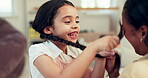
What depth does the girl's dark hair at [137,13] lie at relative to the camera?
71cm

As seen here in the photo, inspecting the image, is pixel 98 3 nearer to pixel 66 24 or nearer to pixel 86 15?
pixel 86 15

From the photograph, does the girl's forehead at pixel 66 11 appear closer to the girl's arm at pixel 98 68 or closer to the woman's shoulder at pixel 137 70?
the girl's arm at pixel 98 68

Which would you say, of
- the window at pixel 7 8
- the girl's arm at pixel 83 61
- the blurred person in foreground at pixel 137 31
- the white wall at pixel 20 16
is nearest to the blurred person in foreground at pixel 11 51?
the girl's arm at pixel 83 61

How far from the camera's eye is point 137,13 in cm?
72

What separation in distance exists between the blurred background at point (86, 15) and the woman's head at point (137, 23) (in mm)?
3157

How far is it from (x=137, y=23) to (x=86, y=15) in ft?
13.0

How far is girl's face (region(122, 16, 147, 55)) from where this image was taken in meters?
0.76

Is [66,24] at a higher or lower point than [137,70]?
higher

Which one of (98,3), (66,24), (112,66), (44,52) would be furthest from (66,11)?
(98,3)

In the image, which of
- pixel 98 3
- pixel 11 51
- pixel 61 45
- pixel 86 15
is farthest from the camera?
pixel 86 15

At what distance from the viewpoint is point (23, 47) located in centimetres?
59

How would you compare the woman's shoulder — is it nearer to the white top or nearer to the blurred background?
the white top

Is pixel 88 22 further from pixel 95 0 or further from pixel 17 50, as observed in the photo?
pixel 17 50

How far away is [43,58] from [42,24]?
181 millimetres
